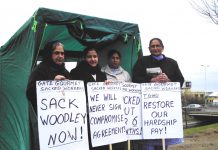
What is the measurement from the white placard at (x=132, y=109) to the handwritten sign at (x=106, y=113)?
131 millimetres

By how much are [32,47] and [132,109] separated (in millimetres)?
1799

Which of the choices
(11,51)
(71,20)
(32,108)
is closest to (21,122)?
(32,108)

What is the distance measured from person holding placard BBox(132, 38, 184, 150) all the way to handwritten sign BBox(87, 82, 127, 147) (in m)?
0.53

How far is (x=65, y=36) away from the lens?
712 centimetres

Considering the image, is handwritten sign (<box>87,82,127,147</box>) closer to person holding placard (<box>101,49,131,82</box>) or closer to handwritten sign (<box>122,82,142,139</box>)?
handwritten sign (<box>122,82,142,139</box>)

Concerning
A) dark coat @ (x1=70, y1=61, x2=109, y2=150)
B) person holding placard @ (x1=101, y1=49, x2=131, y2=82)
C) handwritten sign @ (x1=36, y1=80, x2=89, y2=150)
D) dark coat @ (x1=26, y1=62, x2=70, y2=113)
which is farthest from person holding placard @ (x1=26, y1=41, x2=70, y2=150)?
person holding placard @ (x1=101, y1=49, x2=131, y2=82)

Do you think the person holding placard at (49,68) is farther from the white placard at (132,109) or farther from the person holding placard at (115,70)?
the white placard at (132,109)

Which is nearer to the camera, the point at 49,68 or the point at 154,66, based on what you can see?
the point at 49,68

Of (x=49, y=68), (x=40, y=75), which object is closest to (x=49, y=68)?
(x=49, y=68)

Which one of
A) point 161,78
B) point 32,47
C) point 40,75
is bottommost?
point 161,78

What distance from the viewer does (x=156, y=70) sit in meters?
5.57

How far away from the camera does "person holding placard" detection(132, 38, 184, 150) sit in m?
5.50

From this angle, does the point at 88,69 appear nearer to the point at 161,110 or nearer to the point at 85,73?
the point at 85,73

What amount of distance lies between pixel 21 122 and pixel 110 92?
5.12 feet
